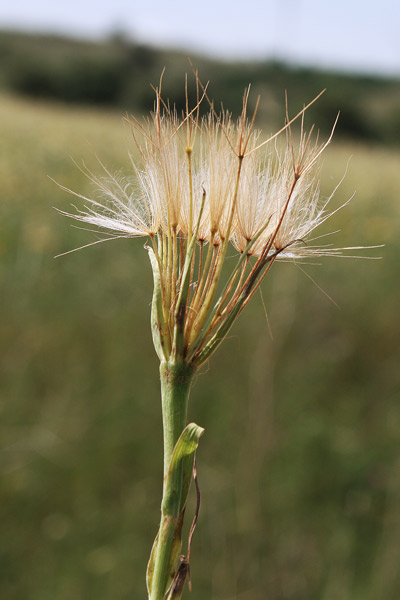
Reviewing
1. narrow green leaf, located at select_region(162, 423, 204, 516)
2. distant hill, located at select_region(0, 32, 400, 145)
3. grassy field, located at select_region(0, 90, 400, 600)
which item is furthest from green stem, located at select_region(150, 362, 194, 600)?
distant hill, located at select_region(0, 32, 400, 145)

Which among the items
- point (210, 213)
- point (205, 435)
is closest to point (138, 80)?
point (205, 435)

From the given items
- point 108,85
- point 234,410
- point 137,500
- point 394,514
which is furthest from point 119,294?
point 108,85

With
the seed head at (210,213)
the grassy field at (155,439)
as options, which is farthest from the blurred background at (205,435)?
the seed head at (210,213)

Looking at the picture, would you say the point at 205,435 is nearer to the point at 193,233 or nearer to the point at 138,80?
the point at 193,233

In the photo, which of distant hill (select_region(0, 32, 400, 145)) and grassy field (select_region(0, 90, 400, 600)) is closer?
grassy field (select_region(0, 90, 400, 600))

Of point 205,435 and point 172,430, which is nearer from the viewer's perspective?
point 172,430

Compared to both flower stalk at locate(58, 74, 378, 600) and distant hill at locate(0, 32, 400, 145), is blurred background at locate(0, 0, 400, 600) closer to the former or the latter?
flower stalk at locate(58, 74, 378, 600)

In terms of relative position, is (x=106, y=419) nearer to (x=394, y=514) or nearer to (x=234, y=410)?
(x=234, y=410)
